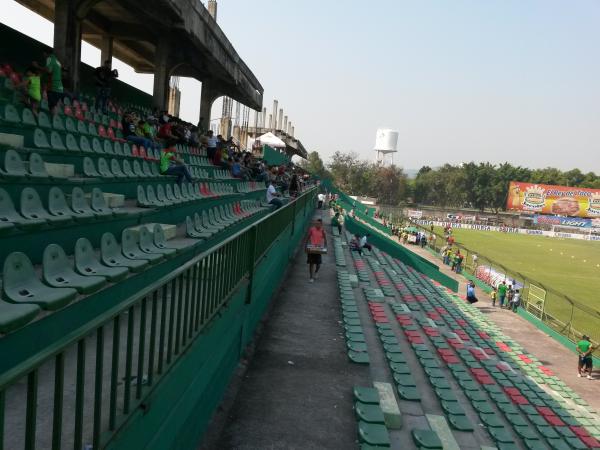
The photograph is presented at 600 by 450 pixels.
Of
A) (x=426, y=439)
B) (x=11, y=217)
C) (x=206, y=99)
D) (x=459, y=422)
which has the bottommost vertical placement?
(x=459, y=422)

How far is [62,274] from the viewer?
391 centimetres

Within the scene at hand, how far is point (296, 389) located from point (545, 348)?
15.9 m

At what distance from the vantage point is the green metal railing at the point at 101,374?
196cm

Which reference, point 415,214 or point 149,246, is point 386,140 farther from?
point 149,246

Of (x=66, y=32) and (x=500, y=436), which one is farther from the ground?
(x=66, y=32)

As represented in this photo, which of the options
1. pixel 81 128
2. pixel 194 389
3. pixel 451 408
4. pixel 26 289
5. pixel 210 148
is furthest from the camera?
pixel 210 148

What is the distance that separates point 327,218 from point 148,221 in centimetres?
2260

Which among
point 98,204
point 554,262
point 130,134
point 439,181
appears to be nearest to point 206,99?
point 130,134

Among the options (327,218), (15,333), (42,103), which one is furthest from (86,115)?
(327,218)

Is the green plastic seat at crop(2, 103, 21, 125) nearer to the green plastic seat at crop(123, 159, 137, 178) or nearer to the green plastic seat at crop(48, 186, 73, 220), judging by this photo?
the green plastic seat at crop(123, 159, 137, 178)

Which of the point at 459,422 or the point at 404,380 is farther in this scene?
the point at 404,380

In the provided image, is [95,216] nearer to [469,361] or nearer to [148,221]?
[148,221]

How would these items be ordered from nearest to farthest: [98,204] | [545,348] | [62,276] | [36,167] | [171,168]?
[62,276], [36,167], [98,204], [171,168], [545,348]

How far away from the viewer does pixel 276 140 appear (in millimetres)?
31922
